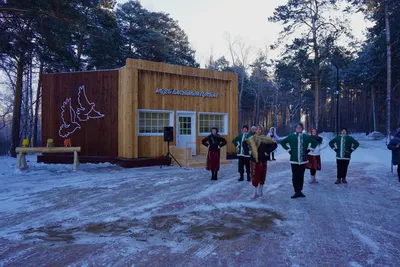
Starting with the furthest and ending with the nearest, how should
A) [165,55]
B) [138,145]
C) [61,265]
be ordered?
1. [165,55]
2. [138,145]
3. [61,265]

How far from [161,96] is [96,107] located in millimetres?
2810

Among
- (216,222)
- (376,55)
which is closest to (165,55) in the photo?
(376,55)

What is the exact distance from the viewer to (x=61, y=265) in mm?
3730

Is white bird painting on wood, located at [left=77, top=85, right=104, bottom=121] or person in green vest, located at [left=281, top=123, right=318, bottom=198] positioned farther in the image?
white bird painting on wood, located at [left=77, top=85, right=104, bottom=121]

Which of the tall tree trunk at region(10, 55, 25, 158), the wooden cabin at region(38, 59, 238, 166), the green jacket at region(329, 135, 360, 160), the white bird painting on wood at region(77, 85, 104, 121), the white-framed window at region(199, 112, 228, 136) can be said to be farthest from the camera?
the tall tree trunk at region(10, 55, 25, 158)

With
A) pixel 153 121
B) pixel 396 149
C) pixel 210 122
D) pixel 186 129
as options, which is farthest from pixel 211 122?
pixel 396 149

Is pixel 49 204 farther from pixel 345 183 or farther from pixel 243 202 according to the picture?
pixel 345 183

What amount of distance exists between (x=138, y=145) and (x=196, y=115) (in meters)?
3.25

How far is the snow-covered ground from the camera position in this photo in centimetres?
400

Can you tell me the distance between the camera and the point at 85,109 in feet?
46.6

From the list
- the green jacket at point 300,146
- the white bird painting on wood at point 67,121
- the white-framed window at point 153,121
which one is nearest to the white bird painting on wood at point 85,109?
the white bird painting on wood at point 67,121

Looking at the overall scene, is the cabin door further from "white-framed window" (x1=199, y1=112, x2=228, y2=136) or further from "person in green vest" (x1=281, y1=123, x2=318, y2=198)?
"person in green vest" (x1=281, y1=123, x2=318, y2=198)

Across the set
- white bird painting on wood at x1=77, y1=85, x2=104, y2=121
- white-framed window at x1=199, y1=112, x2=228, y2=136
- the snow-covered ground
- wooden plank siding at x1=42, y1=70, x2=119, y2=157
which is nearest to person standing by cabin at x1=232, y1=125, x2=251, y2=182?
the snow-covered ground

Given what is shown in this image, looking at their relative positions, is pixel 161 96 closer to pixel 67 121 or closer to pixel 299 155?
pixel 67 121
